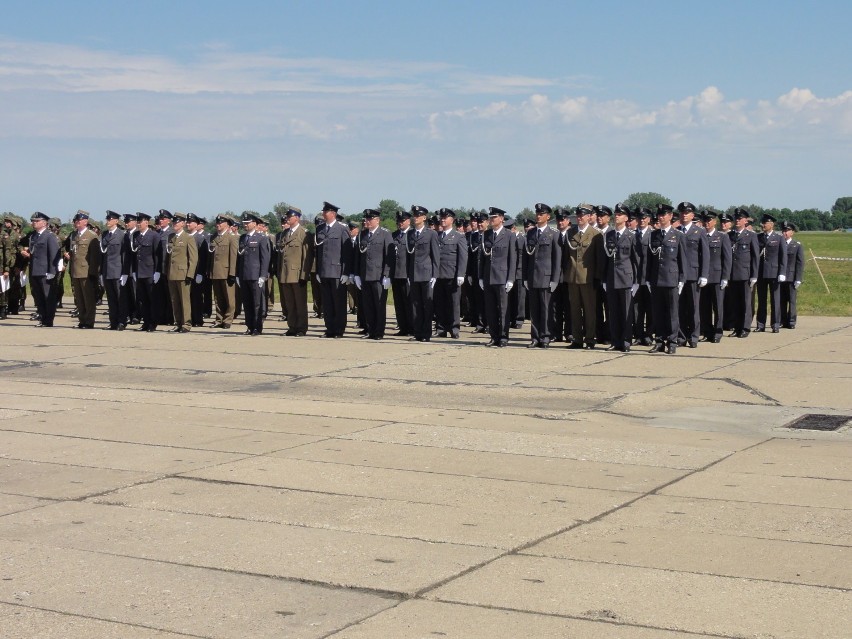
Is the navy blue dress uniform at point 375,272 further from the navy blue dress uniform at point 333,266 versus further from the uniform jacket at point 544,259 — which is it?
the uniform jacket at point 544,259

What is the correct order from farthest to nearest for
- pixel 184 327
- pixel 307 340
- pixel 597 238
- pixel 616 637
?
pixel 184 327
pixel 307 340
pixel 597 238
pixel 616 637

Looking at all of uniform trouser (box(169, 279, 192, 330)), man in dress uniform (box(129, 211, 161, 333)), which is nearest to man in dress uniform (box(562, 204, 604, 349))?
uniform trouser (box(169, 279, 192, 330))

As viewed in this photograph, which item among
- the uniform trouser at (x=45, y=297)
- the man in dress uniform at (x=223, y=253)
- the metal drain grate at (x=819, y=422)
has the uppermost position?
the man in dress uniform at (x=223, y=253)

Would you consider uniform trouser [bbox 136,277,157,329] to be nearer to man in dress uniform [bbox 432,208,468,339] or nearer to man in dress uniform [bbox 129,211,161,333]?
man in dress uniform [bbox 129,211,161,333]

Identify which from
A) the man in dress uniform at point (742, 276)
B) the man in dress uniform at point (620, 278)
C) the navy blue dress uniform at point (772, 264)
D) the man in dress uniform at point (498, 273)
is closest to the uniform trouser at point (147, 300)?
the man in dress uniform at point (498, 273)

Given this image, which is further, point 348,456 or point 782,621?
point 348,456

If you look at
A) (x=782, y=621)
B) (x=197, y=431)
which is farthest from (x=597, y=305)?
(x=782, y=621)

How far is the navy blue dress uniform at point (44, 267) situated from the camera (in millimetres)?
20891

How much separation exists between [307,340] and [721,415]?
8230mm

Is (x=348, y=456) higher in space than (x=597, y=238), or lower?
lower

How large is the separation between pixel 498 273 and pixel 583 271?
117cm

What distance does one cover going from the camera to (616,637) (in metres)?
5.11

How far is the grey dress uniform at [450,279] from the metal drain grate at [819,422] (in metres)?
8.04

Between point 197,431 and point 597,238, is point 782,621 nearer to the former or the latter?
point 197,431
